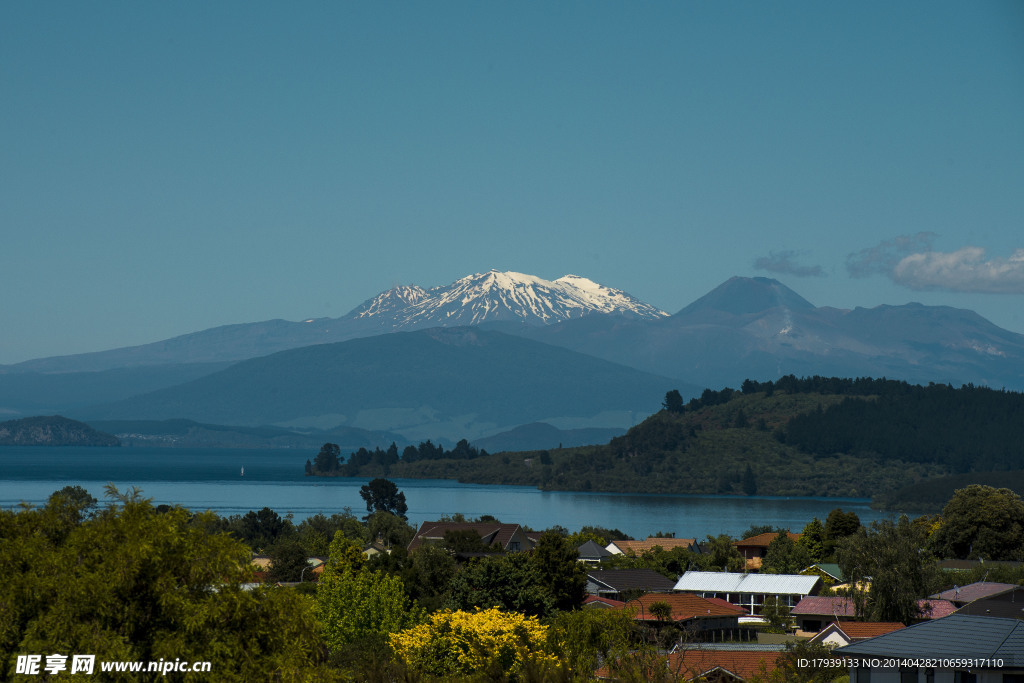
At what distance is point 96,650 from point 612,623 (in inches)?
1197

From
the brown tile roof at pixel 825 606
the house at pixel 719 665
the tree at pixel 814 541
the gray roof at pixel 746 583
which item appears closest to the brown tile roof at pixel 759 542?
the tree at pixel 814 541

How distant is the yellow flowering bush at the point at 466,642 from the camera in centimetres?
4166

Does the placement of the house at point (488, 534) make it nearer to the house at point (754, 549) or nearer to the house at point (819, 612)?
the house at point (754, 549)

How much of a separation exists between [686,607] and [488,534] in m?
33.1

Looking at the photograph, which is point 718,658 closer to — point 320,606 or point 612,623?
point 612,623

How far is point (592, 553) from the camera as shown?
106562mm

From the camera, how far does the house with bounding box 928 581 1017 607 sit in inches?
2630

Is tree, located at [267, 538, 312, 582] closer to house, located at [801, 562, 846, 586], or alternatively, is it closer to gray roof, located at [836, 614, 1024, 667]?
house, located at [801, 562, 846, 586]

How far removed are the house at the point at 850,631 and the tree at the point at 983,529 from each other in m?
41.9

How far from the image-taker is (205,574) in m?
23.3

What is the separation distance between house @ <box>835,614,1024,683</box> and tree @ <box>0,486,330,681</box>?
50.1 feet

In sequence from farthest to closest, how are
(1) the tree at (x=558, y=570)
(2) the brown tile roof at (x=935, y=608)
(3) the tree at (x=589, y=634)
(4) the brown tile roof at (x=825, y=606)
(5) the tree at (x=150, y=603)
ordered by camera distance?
(4) the brown tile roof at (x=825, y=606)
(1) the tree at (x=558, y=570)
(2) the brown tile roof at (x=935, y=608)
(3) the tree at (x=589, y=634)
(5) the tree at (x=150, y=603)

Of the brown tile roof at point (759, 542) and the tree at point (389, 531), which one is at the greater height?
the tree at point (389, 531)

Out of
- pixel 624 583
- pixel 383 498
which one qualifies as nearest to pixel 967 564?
pixel 624 583
